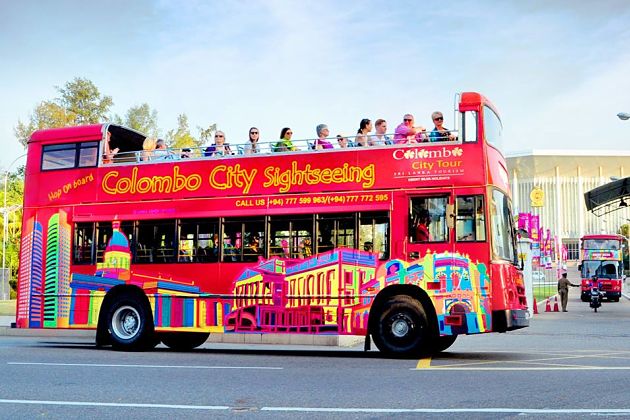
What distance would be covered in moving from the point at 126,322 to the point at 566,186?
453 feet

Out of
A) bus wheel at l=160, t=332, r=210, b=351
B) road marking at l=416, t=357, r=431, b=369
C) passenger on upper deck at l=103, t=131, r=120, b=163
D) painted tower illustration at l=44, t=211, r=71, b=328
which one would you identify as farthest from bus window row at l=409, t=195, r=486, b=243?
painted tower illustration at l=44, t=211, r=71, b=328

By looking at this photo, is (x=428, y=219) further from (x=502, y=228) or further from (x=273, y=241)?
(x=273, y=241)

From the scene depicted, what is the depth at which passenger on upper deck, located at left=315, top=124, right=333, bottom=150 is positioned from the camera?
600 inches

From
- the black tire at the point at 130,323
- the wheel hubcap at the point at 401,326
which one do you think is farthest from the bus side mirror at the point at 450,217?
the black tire at the point at 130,323

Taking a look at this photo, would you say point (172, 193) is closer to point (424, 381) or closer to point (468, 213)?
point (468, 213)

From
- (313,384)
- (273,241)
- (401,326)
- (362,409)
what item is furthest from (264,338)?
(362,409)

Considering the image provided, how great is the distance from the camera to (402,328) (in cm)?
1384

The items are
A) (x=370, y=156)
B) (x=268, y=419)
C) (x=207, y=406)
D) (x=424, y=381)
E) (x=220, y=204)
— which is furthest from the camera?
(x=220, y=204)

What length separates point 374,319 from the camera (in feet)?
46.2

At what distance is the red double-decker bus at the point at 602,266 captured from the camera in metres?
53.9

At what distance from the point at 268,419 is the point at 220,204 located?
878 centimetres

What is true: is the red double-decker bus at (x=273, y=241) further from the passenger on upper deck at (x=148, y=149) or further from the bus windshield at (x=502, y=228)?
the passenger on upper deck at (x=148, y=149)

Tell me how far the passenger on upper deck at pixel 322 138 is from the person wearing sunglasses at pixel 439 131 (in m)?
1.94

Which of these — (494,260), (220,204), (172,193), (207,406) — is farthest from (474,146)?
(207,406)
